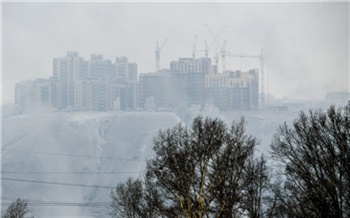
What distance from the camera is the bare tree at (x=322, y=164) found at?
14.8ft

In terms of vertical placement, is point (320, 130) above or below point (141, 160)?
above

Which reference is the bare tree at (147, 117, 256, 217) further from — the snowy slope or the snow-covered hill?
the snowy slope

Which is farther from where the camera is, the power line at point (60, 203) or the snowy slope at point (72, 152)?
the snowy slope at point (72, 152)

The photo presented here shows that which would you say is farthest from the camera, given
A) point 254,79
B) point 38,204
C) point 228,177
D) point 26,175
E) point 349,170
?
point 254,79

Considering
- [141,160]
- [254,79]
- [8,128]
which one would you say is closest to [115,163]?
[141,160]

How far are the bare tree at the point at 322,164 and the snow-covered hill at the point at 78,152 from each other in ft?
50.6

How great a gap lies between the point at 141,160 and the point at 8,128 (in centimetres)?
750

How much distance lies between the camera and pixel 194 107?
3134cm

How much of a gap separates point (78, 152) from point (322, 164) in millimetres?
22749

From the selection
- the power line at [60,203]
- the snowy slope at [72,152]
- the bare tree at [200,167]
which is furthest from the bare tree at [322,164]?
the power line at [60,203]

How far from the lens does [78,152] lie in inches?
1052

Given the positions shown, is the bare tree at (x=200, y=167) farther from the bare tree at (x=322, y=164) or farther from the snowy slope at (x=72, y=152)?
the snowy slope at (x=72, y=152)

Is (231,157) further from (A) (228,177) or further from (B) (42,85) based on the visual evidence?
(B) (42,85)

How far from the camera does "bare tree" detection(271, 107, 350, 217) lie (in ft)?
14.8
